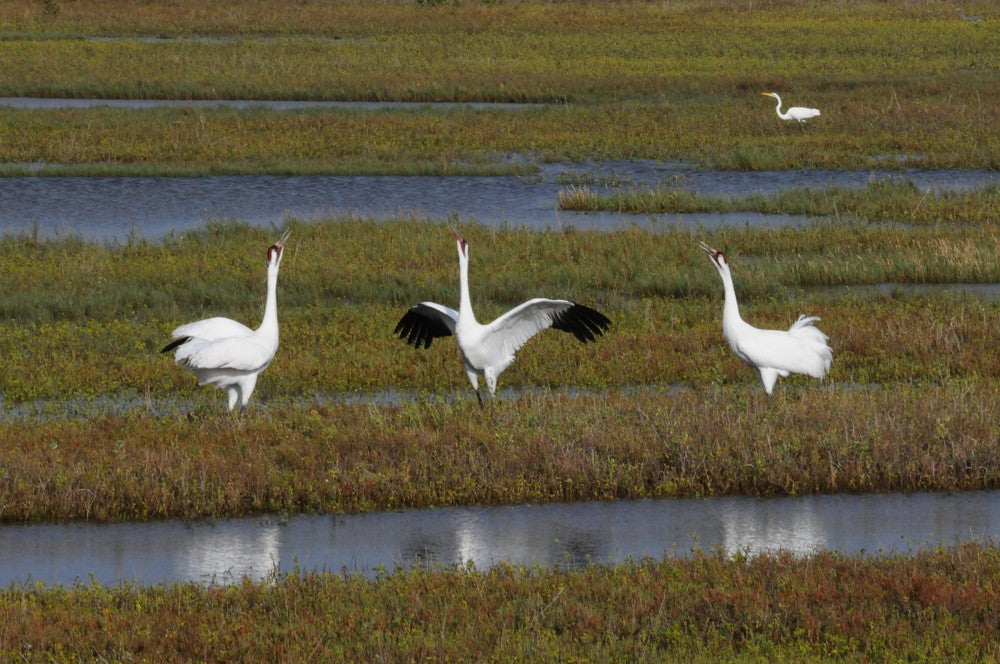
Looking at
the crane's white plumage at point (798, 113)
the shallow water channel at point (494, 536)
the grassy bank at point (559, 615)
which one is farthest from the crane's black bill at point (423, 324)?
the crane's white plumage at point (798, 113)

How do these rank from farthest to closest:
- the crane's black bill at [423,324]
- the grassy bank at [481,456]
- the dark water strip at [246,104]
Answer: the dark water strip at [246,104]
the crane's black bill at [423,324]
the grassy bank at [481,456]

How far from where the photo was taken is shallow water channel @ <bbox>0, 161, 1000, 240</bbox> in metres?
23.2

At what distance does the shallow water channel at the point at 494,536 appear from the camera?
375 inches

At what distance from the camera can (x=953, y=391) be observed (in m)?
12.6

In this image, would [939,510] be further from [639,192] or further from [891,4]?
[891,4]

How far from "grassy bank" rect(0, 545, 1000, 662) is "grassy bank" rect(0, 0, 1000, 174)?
787 inches

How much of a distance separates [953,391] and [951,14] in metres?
46.8

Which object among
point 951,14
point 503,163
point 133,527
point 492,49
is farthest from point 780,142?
point 951,14

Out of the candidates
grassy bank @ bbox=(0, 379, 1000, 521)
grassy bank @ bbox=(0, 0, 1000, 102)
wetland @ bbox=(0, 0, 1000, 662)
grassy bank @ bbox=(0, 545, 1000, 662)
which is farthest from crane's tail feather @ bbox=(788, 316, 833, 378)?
grassy bank @ bbox=(0, 0, 1000, 102)

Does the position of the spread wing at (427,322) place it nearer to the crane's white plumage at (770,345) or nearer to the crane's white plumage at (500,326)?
the crane's white plumage at (500,326)

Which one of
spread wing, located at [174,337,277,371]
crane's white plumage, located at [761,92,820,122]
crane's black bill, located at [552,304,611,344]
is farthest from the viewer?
crane's white plumage, located at [761,92,820,122]

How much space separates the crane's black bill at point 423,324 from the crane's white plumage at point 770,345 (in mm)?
2516

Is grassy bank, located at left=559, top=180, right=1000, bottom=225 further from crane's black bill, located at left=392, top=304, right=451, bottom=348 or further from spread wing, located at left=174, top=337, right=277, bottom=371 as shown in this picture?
spread wing, located at left=174, top=337, right=277, bottom=371

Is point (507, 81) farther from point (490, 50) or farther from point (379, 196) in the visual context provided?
point (379, 196)
